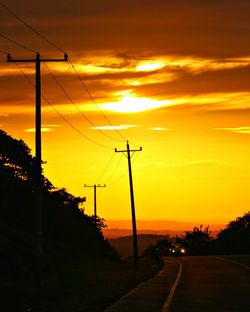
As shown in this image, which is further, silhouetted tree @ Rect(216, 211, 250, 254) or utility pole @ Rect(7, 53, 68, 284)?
silhouetted tree @ Rect(216, 211, 250, 254)

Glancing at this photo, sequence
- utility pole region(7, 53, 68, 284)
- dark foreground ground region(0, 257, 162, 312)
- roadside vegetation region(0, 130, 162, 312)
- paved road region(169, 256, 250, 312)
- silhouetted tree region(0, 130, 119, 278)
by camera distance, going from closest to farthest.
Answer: dark foreground ground region(0, 257, 162, 312) < paved road region(169, 256, 250, 312) < roadside vegetation region(0, 130, 162, 312) < utility pole region(7, 53, 68, 284) < silhouetted tree region(0, 130, 119, 278)

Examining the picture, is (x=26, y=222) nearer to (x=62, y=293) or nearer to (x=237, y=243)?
(x=62, y=293)

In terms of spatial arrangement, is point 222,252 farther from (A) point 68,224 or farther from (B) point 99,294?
(B) point 99,294

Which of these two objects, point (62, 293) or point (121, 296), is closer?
point (121, 296)

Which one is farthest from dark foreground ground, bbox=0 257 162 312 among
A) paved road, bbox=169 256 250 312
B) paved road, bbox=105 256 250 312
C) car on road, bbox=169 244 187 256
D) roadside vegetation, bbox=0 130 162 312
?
car on road, bbox=169 244 187 256

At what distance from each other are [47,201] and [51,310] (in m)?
43.4

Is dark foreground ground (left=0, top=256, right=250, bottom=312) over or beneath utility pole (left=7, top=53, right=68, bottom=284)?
beneath

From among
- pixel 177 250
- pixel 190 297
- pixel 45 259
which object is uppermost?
pixel 177 250

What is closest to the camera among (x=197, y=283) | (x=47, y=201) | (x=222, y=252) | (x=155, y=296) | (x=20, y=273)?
(x=155, y=296)

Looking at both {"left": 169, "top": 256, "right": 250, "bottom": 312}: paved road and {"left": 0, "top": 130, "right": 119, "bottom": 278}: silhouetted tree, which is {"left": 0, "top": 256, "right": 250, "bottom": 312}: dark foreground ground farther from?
{"left": 0, "top": 130, "right": 119, "bottom": 278}: silhouetted tree

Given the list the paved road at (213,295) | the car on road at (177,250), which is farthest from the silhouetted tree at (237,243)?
the paved road at (213,295)

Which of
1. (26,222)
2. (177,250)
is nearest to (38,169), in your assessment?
(26,222)

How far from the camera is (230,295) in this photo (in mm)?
25906

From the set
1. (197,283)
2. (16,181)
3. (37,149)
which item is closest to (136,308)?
(37,149)
